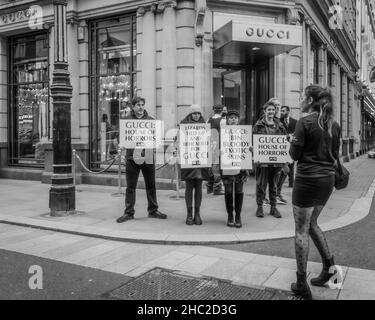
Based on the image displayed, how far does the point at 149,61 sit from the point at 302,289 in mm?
8894

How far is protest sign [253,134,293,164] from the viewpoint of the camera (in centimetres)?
801

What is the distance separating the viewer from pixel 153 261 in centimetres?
557

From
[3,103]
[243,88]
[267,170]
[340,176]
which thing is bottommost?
[267,170]

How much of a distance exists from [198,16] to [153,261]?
7.71 meters

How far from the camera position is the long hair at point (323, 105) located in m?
4.32

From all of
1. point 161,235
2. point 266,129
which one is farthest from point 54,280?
point 266,129

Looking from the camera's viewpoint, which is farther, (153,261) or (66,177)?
(66,177)

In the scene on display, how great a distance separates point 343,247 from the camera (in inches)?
244

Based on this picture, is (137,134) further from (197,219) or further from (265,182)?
(265,182)

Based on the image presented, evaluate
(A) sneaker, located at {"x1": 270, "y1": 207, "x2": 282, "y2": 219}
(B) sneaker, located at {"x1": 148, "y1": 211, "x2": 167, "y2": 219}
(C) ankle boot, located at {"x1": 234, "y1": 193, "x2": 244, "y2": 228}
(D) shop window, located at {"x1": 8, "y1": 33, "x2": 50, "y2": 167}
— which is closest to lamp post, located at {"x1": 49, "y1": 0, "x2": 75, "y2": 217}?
(B) sneaker, located at {"x1": 148, "y1": 211, "x2": 167, "y2": 219}

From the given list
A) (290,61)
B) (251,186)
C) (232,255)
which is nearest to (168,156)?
(251,186)

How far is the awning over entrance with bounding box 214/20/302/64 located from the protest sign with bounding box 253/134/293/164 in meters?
3.92

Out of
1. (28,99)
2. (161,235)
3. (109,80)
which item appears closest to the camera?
(161,235)
